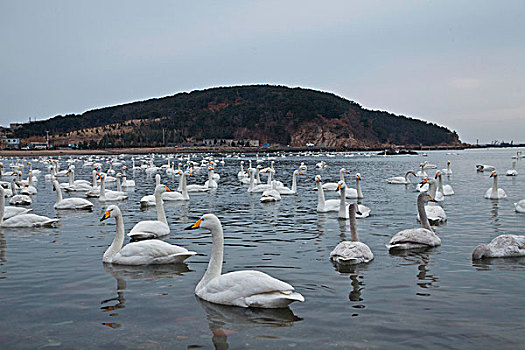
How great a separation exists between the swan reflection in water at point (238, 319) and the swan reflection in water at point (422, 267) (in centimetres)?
231

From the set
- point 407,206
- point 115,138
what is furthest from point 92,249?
point 115,138

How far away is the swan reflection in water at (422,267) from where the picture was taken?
799cm

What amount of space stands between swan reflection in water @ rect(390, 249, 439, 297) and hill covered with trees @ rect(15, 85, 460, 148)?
115 m

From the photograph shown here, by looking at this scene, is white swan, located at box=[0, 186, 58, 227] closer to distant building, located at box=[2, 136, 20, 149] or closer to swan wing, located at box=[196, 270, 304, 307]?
swan wing, located at box=[196, 270, 304, 307]

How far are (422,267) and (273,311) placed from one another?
3.58 m

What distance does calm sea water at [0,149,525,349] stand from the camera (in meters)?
6.01

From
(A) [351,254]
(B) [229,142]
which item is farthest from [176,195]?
(B) [229,142]

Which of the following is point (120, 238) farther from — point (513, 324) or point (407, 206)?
point (407, 206)

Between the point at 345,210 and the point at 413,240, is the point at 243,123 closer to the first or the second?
the point at 345,210

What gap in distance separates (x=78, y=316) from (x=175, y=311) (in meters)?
1.28

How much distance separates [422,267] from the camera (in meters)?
9.12

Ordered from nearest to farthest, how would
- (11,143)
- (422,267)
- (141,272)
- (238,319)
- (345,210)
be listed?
(238,319)
(141,272)
(422,267)
(345,210)
(11,143)

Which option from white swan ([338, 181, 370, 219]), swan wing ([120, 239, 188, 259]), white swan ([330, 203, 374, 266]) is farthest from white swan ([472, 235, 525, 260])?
swan wing ([120, 239, 188, 259])

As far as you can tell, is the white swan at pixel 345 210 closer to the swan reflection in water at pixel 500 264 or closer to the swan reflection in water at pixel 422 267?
the swan reflection in water at pixel 422 267
